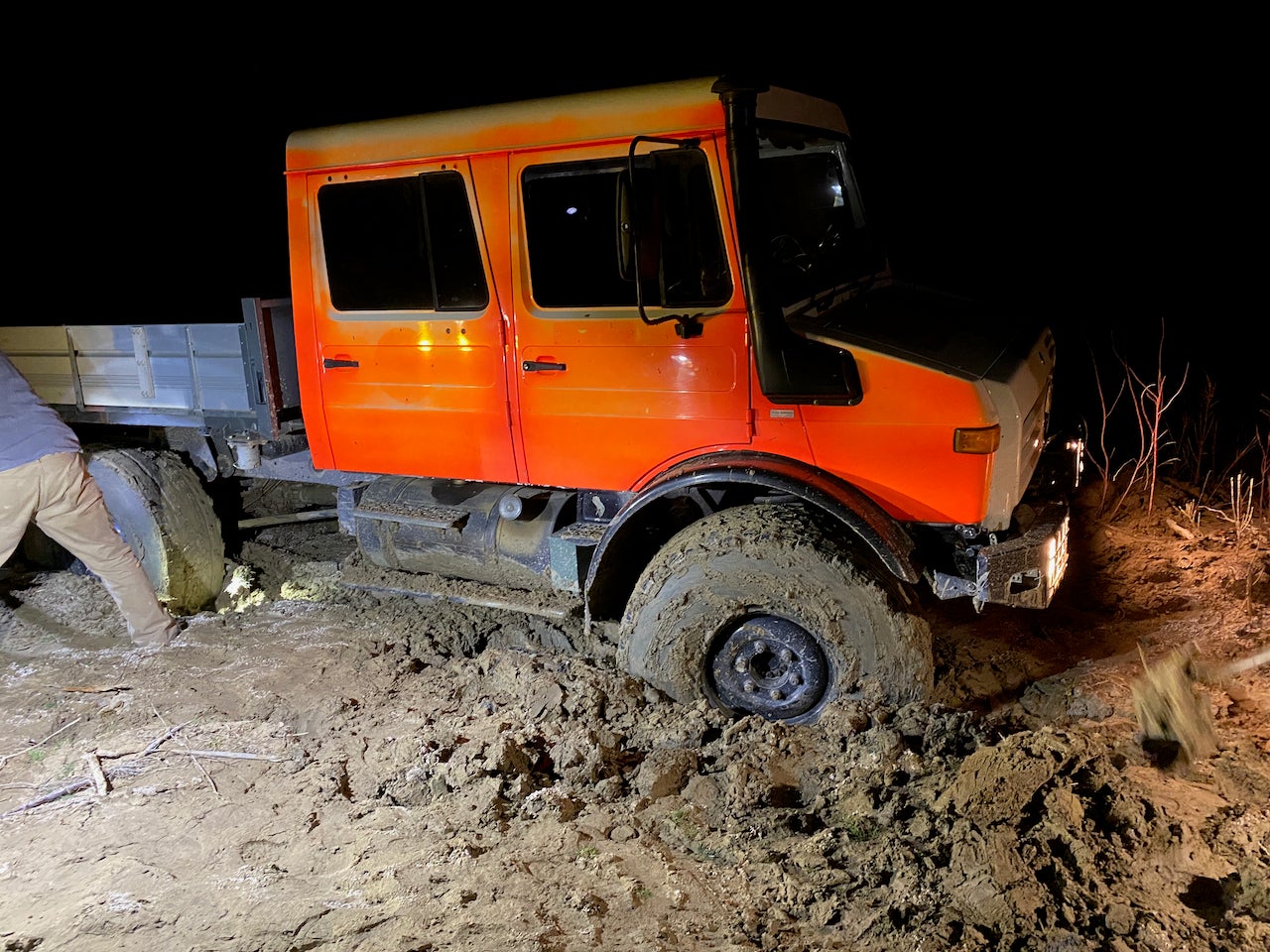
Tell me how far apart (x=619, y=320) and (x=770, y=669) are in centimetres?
164

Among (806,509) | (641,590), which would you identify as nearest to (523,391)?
(641,590)

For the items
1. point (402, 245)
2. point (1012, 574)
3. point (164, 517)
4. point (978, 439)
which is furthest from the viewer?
point (164, 517)

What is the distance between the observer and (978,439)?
11.0 ft

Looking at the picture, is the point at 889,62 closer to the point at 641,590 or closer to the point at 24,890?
the point at 641,590

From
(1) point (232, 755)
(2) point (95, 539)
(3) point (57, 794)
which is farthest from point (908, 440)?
(2) point (95, 539)

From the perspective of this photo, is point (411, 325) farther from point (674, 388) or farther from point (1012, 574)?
point (1012, 574)

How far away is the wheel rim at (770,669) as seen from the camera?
3803 millimetres

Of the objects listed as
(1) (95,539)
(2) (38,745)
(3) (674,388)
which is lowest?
(2) (38,745)

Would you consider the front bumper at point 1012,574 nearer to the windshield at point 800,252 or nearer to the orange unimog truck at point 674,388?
the orange unimog truck at point 674,388

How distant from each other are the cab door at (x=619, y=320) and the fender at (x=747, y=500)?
4.9 inches

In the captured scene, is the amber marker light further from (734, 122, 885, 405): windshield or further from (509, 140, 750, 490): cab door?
(509, 140, 750, 490): cab door

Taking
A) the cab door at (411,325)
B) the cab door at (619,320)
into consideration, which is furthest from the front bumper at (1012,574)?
the cab door at (411,325)

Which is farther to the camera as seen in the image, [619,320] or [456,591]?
[456,591]

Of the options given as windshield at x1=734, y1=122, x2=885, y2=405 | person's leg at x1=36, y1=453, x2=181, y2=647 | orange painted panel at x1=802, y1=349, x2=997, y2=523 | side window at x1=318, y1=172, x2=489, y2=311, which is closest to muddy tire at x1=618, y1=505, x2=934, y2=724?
orange painted panel at x1=802, y1=349, x2=997, y2=523
